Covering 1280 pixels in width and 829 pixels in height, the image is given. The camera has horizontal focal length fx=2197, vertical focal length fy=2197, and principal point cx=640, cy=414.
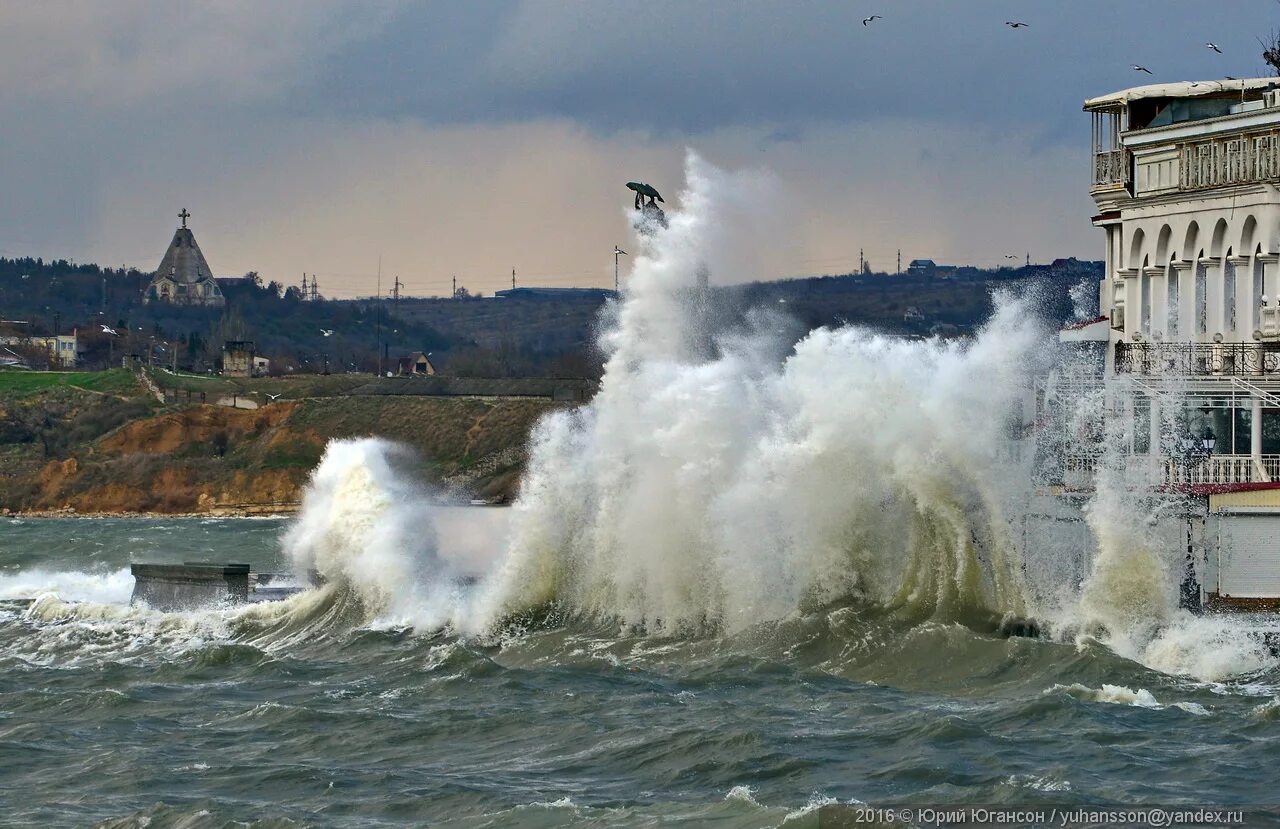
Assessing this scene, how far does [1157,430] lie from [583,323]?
90.5 m

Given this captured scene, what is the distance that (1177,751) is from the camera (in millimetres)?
23453

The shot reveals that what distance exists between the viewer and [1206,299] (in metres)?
38.5

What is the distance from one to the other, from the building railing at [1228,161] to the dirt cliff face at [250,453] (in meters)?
64.9

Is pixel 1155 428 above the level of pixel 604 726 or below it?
above

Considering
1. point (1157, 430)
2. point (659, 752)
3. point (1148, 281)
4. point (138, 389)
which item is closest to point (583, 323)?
point (138, 389)

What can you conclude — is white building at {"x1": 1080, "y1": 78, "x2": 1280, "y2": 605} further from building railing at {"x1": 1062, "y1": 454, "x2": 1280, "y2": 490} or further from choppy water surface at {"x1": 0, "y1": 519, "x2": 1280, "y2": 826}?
choppy water surface at {"x1": 0, "y1": 519, "x2": 1280, "y2": 826}

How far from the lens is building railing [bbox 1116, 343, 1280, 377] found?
114 feet

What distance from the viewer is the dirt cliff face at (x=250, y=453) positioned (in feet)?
359

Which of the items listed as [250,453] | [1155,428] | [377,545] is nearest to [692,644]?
[1155,428]

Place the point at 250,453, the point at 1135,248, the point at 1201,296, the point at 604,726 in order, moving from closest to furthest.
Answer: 1. the point at 604,726
2. the point at 1201,296
3. the point at 1135,248
4. the point at 250,453

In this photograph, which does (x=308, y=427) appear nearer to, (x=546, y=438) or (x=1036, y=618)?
(x=546, y=438)

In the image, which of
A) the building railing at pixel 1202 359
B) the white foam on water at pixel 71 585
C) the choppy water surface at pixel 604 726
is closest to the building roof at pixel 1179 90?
the building railing at pixel 1202 359

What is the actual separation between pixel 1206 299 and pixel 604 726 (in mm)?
16679

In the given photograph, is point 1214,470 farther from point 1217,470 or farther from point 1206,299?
point 1206,299
